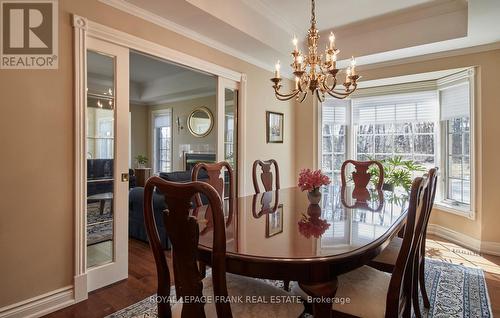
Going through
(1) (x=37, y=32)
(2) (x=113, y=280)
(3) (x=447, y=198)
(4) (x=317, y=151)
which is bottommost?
(2) (x=113, y=280)

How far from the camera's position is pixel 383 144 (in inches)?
182

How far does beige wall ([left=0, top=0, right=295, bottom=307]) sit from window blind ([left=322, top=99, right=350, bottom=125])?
11.8 ft

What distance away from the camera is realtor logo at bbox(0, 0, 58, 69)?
6.08 feet

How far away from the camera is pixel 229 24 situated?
9.28 feet

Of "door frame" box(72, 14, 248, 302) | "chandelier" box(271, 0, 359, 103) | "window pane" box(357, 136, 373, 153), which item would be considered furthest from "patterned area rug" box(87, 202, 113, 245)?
"window pane" box(357, 136, 373, 153)

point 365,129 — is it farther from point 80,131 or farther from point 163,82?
point 163,82

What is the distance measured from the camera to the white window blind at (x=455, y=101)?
3.60m

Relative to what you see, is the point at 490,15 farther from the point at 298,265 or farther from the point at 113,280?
the point at 113,280

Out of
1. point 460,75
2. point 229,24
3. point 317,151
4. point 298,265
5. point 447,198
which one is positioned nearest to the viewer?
point 298,265

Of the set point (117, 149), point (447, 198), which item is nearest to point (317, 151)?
point (447, 198)

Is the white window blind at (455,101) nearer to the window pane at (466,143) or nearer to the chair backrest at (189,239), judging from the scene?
the window pane at (466,143)

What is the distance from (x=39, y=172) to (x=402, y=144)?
15.4 ft

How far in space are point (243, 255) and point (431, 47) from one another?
143 inches

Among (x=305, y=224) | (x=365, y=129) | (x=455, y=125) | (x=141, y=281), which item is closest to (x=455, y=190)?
(x=455, y=125)
